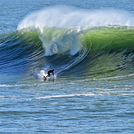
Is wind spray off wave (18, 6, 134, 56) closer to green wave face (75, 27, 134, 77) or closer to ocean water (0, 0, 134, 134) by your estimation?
ocean water (0, 0, 134, 134)

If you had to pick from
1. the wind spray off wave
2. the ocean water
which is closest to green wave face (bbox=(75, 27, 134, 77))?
the ocean water

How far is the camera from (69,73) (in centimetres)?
1387

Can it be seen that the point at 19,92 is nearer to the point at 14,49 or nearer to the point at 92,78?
the point at 92,78

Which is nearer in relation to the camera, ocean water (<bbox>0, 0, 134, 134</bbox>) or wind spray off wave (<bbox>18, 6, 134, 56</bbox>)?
ocean water (<bbox>0, 0, 134, 134</bbox>)

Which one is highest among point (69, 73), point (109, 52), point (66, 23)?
point (66, 23)

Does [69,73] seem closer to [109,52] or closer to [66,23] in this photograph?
[109,52]

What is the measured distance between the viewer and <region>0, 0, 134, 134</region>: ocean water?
332 inches

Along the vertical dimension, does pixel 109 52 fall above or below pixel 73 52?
above

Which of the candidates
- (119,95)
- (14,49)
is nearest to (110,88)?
(119,95)

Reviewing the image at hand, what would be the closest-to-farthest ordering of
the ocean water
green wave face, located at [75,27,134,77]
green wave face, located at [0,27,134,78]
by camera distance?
the ocean water
green wave face, located at [75,27,134,77]
green wave face, located at [0,27,134,78]

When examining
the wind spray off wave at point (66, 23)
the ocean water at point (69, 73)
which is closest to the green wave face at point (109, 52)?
the ocean water at point (69, 73)

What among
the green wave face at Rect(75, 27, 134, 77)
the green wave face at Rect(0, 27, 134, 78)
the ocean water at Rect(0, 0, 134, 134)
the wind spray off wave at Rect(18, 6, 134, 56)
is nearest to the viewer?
the ocean water at Rect(0, 0, 134, 134)

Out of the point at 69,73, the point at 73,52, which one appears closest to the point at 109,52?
the point at 73,52

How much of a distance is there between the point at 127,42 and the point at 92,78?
517 cm
